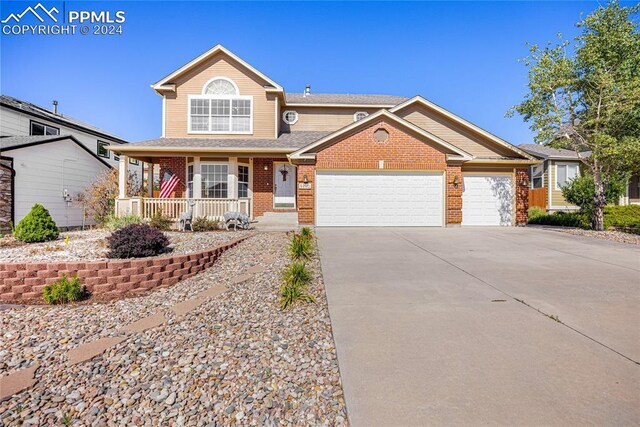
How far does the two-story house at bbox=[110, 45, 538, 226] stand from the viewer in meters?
13.1

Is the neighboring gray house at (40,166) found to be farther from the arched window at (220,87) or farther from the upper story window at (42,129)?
the arched window at (220,87)

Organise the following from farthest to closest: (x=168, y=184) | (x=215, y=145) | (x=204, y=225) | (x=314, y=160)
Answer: (x=168, y=184), (x=215, y=145), (x=314, y=160), (x=204, y=225)

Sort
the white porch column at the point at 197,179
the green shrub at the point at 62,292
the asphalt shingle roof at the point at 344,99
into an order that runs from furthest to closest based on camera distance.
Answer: the asphalt shingle roof at the point at 344,99
the white porch column at the point at 197,179
the green shrub at the point at 62,292

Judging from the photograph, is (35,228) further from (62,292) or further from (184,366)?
(184,366)

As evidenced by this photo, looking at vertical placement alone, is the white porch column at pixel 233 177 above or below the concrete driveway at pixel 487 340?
above

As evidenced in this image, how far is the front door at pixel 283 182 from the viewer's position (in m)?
15.2

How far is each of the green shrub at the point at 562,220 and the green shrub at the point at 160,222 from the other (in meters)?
16.7

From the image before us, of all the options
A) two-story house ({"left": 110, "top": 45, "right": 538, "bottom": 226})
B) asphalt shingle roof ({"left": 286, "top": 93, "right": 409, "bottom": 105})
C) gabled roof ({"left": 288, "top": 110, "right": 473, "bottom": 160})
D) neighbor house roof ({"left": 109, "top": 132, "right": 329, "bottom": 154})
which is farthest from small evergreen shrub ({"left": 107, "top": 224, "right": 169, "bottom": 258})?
asphalt shingle roof ({"left": 286, "top": 93, "right": 409, "bottom": 105})

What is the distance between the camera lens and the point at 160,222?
11602 millimetres

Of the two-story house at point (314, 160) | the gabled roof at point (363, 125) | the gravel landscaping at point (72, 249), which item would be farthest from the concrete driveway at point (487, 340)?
the gabled roof at point (363, 125)

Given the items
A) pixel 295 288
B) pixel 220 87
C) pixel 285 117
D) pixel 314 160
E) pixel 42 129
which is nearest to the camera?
pixel 295 288

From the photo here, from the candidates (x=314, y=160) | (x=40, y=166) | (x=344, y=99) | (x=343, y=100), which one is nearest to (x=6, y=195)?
(x=40, y=166)

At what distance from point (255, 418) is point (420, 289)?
3.44m

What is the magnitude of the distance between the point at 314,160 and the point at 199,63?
7792 millimetres
